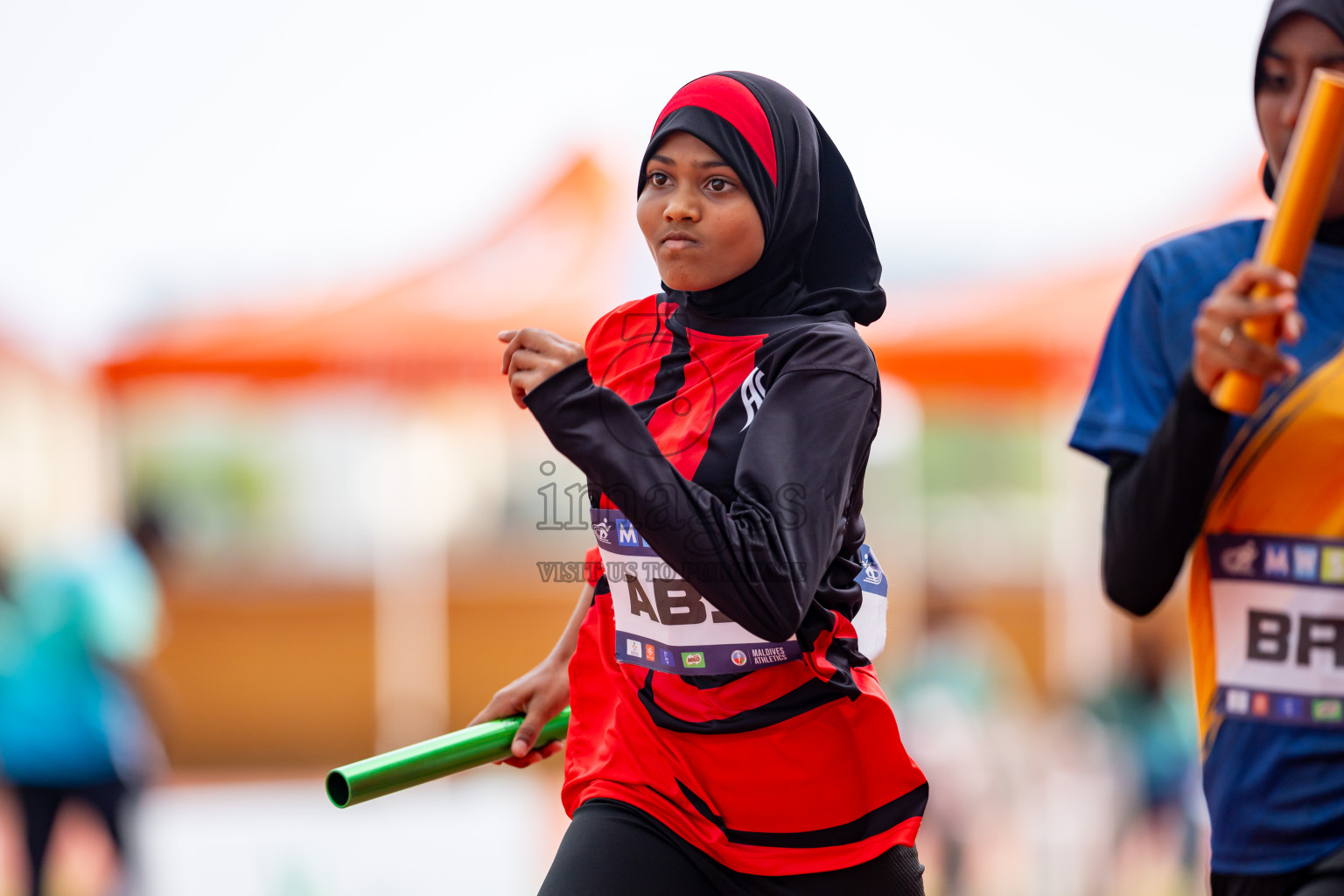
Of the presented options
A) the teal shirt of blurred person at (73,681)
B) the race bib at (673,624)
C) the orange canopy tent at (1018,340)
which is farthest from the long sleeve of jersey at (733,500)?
the orange canopy tent at (1018,340)

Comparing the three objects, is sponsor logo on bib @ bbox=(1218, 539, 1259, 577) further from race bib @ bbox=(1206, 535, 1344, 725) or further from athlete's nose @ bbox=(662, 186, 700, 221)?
athlete's nose @ bbox=(662, 186, 700, 221)

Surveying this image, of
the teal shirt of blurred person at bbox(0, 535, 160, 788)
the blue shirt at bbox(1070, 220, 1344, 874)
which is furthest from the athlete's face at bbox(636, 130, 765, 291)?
the teal shirt of blurred person at bbox(0, 535, 160, 788)

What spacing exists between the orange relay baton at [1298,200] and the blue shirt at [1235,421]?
245mm

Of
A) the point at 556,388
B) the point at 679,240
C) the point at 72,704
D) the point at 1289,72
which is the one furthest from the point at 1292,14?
the point at 72,704

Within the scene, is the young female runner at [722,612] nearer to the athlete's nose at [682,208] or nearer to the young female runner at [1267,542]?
the athlete's nose at [682,208]

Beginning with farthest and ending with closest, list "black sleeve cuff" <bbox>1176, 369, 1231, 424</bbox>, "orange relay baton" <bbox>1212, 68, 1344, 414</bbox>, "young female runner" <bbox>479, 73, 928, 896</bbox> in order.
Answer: "young female runner" <bbox>479, 73, 928, 896</bbox> < "black sleeve cuff" <bbox>1176, 369, 1231, 424</bbox> < "orange relay baton" <bbox>1212, 68, 1344, 414</bbox>

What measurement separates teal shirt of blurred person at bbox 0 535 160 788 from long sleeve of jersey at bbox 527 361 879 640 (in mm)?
4324

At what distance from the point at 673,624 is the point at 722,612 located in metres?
0.16

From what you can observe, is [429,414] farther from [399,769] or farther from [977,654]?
[399,769]

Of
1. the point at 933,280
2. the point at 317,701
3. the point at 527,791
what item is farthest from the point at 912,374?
the point at 317,701

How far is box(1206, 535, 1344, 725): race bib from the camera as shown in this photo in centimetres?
159

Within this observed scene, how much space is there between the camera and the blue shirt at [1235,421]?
5.20ft

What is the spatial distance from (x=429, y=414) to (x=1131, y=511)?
342 inches

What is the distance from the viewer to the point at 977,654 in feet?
21.4
